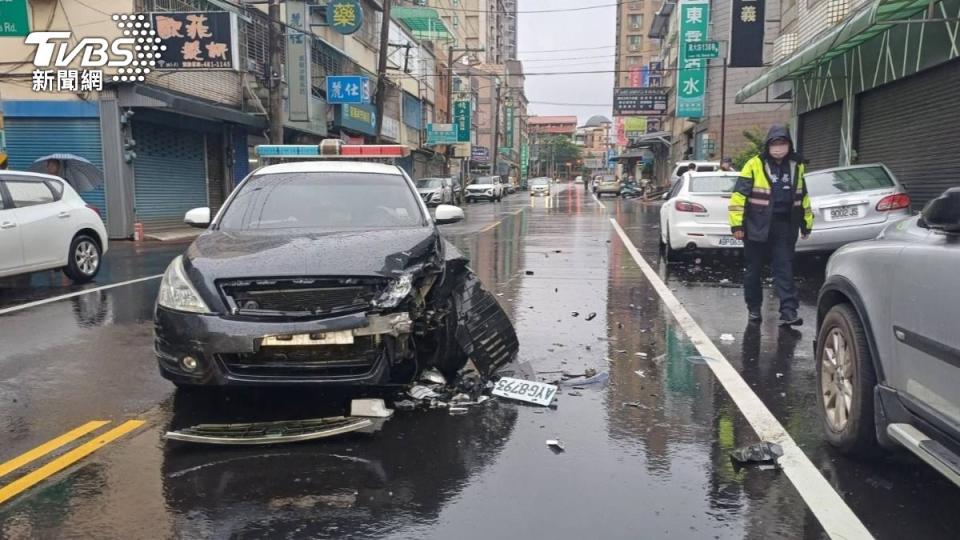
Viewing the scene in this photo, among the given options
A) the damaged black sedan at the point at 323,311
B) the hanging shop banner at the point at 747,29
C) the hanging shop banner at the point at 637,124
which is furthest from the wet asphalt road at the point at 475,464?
the hanging shop banner at the point at 637,124

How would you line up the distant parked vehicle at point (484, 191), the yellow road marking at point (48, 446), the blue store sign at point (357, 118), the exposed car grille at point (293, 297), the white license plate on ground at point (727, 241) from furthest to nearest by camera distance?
the distant parked vehicle at point (484, 191) → the blue store sign at point (357, 118) → the white license plate on ground at point (727, 241) → the exposed car grille at point (293, 297) → the yellow road marking at point (48, 446)

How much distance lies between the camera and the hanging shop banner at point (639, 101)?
5378 centimetres

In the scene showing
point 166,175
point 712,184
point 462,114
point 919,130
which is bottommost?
point 712,184

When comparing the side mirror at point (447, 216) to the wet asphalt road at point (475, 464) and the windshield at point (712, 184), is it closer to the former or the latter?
the wet asphalt road at point (475, 464)

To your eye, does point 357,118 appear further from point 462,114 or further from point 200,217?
point 200,217

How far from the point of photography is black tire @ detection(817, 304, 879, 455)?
396 centimetres

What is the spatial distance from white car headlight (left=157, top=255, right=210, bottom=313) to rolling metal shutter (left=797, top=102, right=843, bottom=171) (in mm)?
16554

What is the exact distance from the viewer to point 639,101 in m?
53.9

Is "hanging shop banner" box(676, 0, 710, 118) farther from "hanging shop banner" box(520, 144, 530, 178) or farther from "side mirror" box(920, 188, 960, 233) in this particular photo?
"hanging shop banner" box(520, 144, 530, 178)

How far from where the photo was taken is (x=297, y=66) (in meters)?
26.6

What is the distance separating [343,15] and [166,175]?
31.4 ft

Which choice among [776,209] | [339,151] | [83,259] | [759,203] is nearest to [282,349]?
[759,203]

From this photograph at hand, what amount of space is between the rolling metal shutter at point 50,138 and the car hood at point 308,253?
1533cm

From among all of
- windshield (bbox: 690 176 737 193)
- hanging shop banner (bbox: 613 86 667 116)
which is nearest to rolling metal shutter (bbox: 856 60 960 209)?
windshield (bbox: 690 176 737 193)
